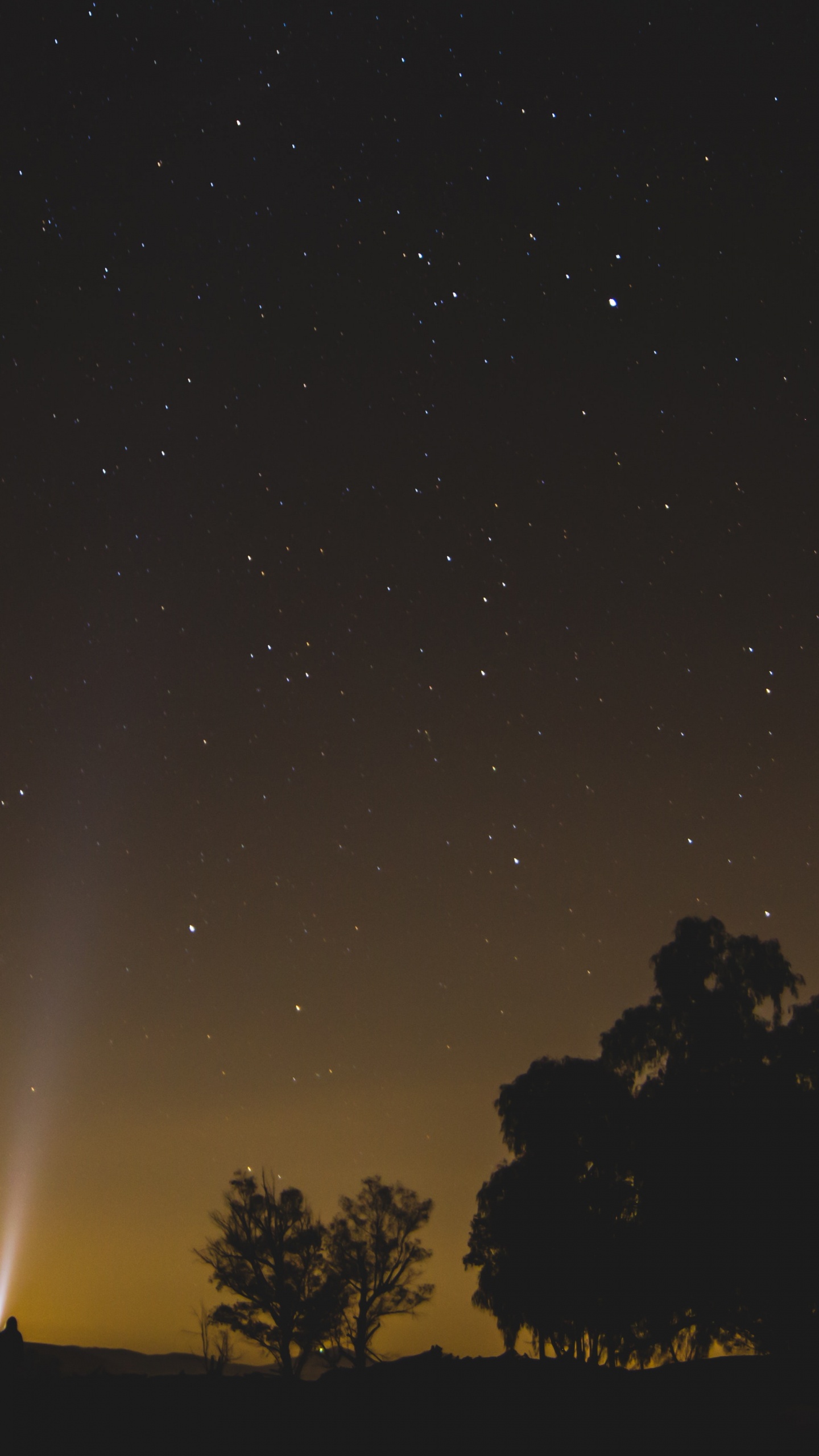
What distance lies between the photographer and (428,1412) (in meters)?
15.8

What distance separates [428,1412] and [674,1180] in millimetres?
8709

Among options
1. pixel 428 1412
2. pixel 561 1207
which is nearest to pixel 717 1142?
pixel 561 1207

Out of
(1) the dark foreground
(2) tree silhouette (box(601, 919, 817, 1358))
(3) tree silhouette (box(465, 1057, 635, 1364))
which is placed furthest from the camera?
(3) tree silhouette (box(465, 1057, 635, 1364))

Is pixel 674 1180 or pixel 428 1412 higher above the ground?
pixel 674 1180

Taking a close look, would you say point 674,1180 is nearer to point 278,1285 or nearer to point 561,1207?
point 561,1207

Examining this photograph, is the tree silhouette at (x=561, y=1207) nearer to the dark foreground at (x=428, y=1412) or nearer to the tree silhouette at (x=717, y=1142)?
the tree silhouette at (x=717, y=1142)

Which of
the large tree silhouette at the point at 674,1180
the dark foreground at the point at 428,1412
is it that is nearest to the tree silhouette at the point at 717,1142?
the large tree silhouette at the point at 674,1180

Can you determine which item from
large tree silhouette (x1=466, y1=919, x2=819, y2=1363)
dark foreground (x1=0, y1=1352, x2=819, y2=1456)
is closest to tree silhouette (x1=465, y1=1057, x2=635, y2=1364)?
large tree silhouette (x1=466, y1=919, x2=819, y2=1363)

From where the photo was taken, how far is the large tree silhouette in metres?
22.1

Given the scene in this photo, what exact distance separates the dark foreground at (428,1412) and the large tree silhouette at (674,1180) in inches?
140

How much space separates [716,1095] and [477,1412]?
30.6ft

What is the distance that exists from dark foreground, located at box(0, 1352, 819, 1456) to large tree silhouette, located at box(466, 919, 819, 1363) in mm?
3563

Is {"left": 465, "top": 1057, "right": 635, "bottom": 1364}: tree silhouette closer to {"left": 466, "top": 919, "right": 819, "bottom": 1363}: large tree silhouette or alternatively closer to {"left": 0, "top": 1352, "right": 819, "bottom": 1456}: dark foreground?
{"left": 466, "top": 919, "right": 819, "bottom": 1363}: large tree silhouette

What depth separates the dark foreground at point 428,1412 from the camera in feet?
44.7
